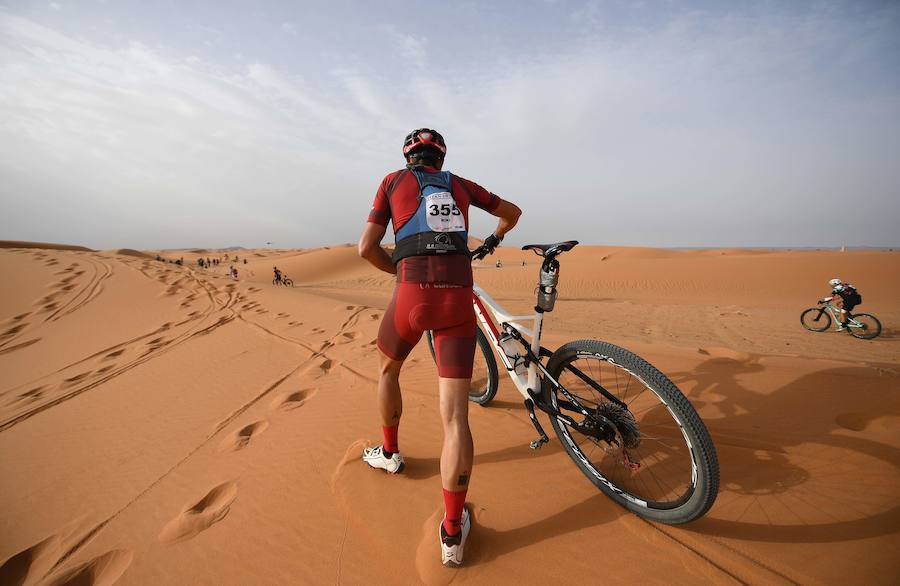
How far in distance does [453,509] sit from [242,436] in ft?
7.38

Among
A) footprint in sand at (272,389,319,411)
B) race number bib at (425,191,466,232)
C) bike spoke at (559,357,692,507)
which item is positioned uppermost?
race number bib at (425,191,466,232)

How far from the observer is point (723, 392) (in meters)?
3.07

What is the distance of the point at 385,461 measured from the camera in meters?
2.29

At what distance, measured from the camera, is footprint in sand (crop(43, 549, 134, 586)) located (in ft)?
5.61

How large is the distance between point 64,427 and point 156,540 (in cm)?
248

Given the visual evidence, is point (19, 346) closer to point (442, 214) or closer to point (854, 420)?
point (442, 214)

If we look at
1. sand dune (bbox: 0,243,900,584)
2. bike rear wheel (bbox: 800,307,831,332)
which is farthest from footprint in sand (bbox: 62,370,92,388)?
bike rear wheel (bbox: 800,307,831,332)

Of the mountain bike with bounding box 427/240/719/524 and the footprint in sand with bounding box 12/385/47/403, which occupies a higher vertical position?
the mountain bike with bounding box 427/240/719/524

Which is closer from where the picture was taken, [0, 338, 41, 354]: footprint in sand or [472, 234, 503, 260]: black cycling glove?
[472, 234, 503, 260]: black cycling glove

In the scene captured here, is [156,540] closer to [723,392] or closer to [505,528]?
[505,528]

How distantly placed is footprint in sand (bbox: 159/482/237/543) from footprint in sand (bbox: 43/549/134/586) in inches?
6.8

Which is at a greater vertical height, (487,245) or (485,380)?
(487,245)

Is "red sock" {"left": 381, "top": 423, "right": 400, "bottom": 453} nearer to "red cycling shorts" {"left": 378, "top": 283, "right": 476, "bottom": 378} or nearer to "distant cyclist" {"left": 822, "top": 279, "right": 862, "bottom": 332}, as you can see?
"red cycling shorts" {"left": 378, "top": 283, "right": 476, "bottom": 378}

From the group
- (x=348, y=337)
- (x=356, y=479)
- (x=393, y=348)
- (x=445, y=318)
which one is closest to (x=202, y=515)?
(x=356, y=479)
